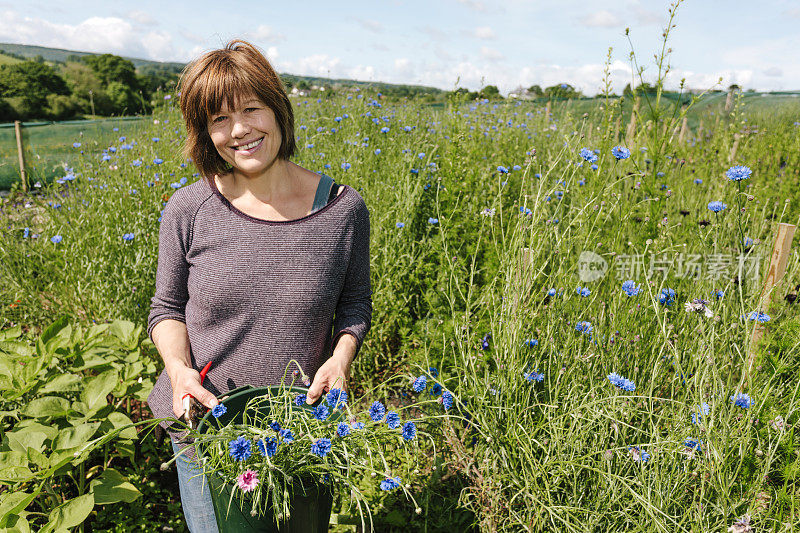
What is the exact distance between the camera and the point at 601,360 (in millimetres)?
1641

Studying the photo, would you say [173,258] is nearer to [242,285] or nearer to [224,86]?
[242,285]

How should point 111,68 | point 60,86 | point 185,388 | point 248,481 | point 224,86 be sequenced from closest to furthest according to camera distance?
point 248,481, point 185,388, point 224,86, point 60,86, point 111,68

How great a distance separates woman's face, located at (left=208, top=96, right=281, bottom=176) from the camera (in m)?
1.37

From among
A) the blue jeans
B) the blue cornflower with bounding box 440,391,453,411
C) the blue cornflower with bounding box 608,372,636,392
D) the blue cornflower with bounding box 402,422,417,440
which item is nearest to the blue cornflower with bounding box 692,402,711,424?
the blue cornflower with bounding box 608,372,636,392

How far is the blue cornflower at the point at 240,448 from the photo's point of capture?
2.79 ft

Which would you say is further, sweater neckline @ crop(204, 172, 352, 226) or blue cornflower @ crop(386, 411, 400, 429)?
sweater neckline @ crop(204, 172, 352, 226)

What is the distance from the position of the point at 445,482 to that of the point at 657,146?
5.54 ft

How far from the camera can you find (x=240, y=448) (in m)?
0.86

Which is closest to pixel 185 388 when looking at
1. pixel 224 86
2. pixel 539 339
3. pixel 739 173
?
pixel 224 86

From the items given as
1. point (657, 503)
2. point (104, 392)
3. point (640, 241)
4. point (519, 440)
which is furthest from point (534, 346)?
point (104, 392)

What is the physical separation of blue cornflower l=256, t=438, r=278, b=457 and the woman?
1.47ft

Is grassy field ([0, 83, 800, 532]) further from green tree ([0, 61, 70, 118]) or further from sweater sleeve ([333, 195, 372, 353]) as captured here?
green tree ([0, 61, 70, 118])

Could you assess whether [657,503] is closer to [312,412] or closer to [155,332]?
[312,412]

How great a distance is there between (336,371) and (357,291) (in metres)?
0.32
